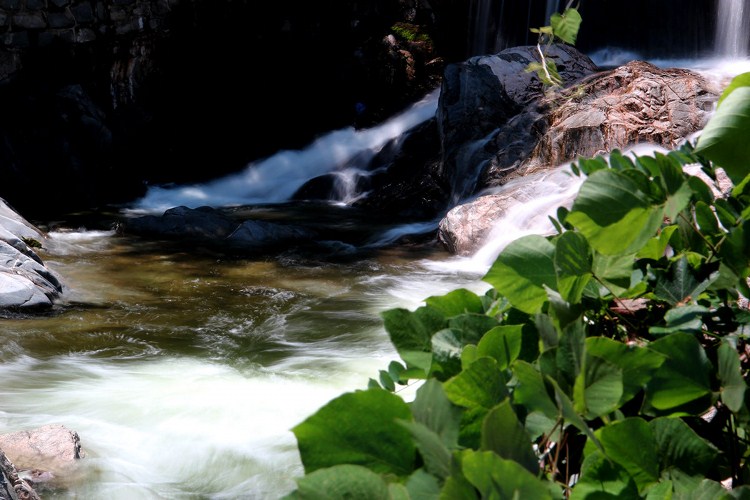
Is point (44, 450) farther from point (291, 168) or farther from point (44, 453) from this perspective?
point (291, 168)


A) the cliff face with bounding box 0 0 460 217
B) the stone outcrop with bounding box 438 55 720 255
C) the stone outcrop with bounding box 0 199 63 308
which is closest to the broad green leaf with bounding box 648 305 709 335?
the stone outcrop with bounding box 0 199 63 308

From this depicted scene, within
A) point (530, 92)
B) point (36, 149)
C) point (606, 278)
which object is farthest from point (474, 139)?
point (606, 278)

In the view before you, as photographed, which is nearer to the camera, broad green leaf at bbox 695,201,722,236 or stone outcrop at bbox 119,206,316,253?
broad green leaf at bbox 695,201,722,236

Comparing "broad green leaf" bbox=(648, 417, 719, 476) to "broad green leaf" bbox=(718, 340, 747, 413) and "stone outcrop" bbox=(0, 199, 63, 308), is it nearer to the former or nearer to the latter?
"broad green leaf" bbox=(718, 340, 747, 413)

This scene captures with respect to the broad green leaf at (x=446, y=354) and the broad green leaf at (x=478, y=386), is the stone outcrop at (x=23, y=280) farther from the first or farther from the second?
the broad green leaf at (x=478, y=386)

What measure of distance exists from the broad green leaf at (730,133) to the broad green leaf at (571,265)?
12 cm

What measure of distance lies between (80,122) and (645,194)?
11.2 m

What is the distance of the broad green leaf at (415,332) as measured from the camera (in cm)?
66

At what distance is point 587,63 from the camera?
371 inches

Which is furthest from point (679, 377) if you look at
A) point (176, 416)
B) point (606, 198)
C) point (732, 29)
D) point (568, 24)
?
point (732, 29)

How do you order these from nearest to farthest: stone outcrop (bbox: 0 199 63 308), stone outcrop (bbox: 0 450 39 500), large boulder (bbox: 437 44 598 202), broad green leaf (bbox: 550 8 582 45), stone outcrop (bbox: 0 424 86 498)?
1. broad green leaf (bbox: 550 8 582 45)
2. stone outcrop (bbox: 0 450 39 500)
3. stone outcrop (bbox: 0 424 86 498)
4. stone outcrop (bbox: 0 199 63 308)
5. large boulder (bbox: 437 44 598 202)

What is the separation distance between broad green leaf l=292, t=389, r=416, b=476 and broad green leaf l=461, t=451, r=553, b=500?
8 cm

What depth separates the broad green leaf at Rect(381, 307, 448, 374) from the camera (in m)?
0.66

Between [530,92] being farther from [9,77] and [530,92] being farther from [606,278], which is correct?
[606,278]
